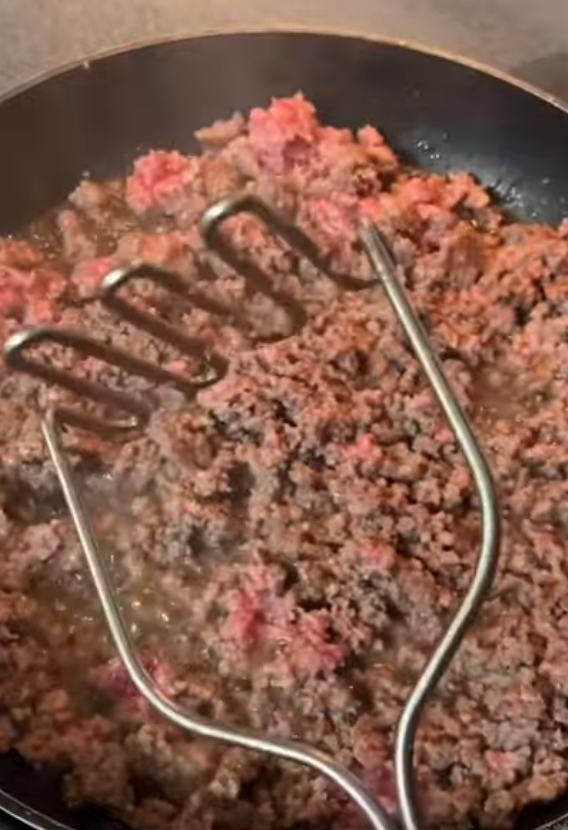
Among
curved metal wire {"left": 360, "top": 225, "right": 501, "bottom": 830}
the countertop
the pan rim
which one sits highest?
the countertop

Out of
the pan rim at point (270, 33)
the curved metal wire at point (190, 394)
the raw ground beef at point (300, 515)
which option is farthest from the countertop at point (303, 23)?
the curved metal wire at point (190, 394)

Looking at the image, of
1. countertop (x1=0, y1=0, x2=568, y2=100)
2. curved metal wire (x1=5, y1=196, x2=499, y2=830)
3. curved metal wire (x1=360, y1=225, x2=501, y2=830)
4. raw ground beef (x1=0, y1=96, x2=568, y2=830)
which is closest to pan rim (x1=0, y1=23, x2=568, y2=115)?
raw ground beef (x1=0, y1=96, x2=568, y2=830)

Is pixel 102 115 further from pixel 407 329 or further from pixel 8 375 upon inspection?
pixel 407 329

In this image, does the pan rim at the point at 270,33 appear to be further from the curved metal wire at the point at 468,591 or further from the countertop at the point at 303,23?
the countertop at the point at 303,23

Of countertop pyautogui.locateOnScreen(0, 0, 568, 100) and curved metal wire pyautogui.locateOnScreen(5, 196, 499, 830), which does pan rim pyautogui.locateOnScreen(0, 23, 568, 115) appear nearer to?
curved metal wire pyautogui.locateOnScreen(5, 196, 499, 830)

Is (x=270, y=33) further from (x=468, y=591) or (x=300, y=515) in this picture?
(x=468, y=591)

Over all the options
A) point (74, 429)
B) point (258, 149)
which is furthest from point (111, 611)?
point (258, 149)
